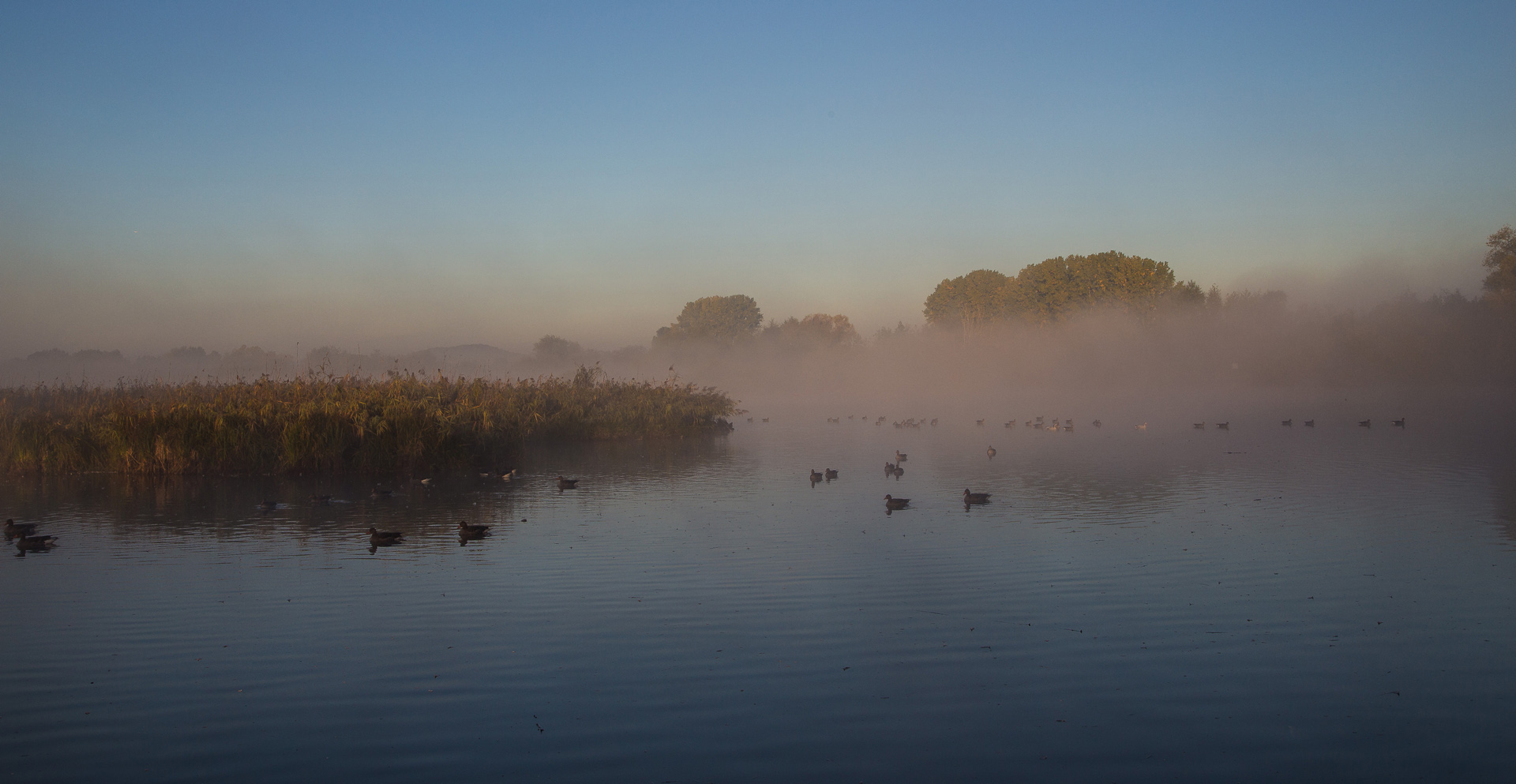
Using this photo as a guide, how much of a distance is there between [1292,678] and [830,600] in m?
4.68

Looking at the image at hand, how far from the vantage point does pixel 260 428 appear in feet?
76.9

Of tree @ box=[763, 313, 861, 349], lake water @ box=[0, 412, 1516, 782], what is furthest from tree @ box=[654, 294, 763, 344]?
lake water @ box=[0, 412, 1516, 782]

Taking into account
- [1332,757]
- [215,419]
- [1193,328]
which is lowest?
[1332,757]

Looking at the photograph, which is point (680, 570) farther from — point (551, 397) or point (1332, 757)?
point (551, 397)

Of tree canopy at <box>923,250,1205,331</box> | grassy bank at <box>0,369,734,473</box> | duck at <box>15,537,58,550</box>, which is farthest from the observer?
tree canopy at <box>923,250,1205,331</box>

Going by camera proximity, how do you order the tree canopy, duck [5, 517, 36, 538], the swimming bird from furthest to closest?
the tree canopy
the swimming bird
duck [5, 517, 36, 538]

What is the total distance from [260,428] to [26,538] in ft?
33.3

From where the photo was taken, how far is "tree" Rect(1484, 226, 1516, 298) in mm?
56062

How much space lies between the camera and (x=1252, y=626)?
9.39 metres

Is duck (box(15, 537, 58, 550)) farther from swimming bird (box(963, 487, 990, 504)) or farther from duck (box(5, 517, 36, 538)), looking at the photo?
swimming bird (box(963, 487, 990, 504))

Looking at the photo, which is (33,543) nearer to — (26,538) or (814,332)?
(26,538)

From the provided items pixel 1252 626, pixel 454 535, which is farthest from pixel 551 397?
pixel 1252 626

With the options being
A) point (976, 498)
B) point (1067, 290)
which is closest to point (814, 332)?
point (1067, 290)

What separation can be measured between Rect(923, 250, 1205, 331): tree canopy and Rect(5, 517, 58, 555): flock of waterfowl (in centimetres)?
8225
